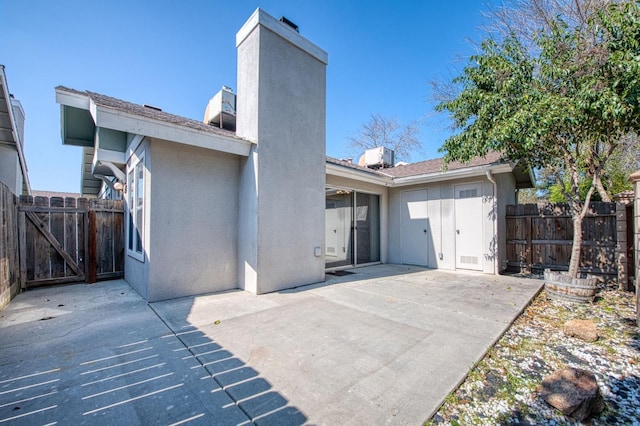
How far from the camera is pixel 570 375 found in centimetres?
221

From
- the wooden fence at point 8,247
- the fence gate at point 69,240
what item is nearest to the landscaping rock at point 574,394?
the wooden fence at point 8,247

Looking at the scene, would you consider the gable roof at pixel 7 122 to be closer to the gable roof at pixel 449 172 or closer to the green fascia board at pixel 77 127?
the green fascia board at pixel 77 127

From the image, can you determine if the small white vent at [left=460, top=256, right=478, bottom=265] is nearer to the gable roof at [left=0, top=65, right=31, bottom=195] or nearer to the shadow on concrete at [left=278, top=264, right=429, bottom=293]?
the shadow on concrete at [left=278, top=264, right=429, bottom=293]

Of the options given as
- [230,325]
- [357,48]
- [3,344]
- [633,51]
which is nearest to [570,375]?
[230,325]

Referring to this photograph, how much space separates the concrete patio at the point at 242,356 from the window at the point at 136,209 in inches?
41.1

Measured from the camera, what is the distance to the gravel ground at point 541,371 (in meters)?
1.96

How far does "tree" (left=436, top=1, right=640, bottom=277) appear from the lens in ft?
13.3

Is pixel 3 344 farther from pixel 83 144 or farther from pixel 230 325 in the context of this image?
pixel 83 144

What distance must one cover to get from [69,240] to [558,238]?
12.1m

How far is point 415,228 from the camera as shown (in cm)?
858

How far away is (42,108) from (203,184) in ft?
21.5

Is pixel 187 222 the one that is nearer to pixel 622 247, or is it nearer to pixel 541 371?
pixel 541 371

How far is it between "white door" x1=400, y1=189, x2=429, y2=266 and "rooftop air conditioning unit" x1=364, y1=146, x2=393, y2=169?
315 cm

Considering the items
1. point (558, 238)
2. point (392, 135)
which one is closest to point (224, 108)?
point (558, 238)
